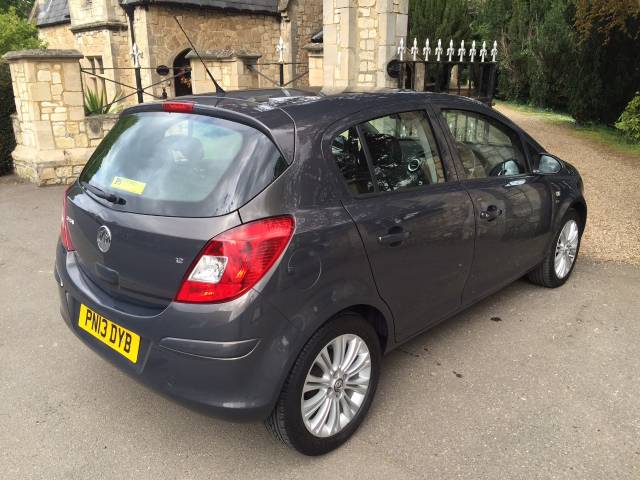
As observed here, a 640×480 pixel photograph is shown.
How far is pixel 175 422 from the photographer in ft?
9.86

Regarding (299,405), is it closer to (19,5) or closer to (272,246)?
(272,246)

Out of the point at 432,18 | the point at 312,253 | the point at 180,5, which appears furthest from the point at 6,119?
the point at 432,18

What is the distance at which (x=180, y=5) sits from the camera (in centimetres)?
1655

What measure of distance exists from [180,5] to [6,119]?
865cm

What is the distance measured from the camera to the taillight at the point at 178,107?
276 cm

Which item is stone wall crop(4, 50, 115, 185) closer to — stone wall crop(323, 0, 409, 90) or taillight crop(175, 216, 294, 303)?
stone wall crop(323, 0, 409, 90)

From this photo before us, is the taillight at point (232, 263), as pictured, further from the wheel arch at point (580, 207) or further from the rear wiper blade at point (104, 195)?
the wheel arch at point (580, 207)

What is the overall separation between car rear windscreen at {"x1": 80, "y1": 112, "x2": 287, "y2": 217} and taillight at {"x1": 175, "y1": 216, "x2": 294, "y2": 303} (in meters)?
0.13

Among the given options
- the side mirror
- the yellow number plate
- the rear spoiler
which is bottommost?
the yellow number plate

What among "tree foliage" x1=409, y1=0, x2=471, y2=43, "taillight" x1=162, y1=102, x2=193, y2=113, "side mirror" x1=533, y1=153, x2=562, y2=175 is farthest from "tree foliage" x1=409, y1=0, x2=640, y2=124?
"taillight" x1=162, y1=102, x2=193, y2=113

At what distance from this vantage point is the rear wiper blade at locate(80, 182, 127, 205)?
2.68m

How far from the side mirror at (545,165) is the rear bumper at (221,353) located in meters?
2.71

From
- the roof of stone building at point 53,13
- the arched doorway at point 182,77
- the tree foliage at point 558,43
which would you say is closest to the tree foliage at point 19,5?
the roof of stone building at point 53,13

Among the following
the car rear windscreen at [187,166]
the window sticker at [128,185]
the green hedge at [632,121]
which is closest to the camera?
the car rear windscreen at [187,166]
